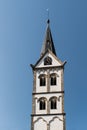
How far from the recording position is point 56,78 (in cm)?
4869

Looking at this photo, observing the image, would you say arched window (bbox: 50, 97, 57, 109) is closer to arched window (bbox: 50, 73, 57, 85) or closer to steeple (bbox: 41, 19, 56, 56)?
arched window (bbox: 50, 73, 57, 85)

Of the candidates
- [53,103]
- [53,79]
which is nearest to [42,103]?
[53,103]

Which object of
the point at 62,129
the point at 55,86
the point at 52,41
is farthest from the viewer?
the point at 52,41

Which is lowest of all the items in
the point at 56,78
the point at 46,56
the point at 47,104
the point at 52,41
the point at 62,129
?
the point at 62,129

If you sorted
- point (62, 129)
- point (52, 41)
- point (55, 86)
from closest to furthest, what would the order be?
1. point (62, 129)
2. point (55, 86)
3. point (52, 41)

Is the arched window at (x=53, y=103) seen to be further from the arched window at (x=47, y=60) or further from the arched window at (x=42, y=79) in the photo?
the arched window at (x=47, y=60)

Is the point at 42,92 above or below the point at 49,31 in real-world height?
below

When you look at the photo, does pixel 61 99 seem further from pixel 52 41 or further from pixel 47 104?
pixel 52 41

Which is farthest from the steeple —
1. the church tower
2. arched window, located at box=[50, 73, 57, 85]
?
arched window, located at box=[50, 73, 57, 85]

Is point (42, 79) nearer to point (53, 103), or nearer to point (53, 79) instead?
point (53, 79)

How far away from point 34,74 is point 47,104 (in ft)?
15.4

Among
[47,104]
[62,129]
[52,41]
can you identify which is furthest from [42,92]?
[52,41]

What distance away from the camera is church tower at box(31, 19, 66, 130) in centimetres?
4550

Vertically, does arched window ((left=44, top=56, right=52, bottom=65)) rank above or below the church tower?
above
